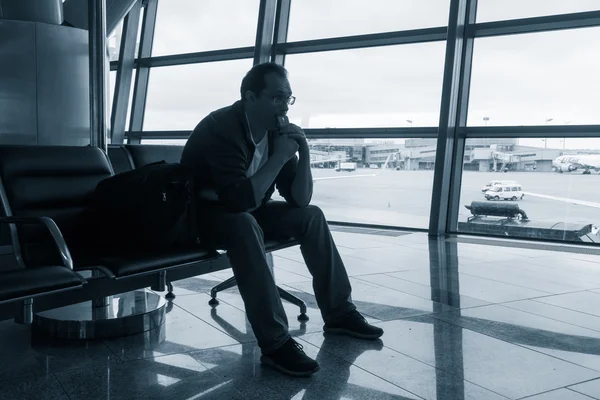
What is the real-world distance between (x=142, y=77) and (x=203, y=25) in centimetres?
107

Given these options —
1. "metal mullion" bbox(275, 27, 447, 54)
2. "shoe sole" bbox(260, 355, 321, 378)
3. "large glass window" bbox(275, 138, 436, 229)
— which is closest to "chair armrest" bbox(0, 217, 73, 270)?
"shoe sole" bbox(260, 355, 321, 378)

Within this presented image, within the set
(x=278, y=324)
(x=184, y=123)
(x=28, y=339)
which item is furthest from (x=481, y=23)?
(x=28, y=339)

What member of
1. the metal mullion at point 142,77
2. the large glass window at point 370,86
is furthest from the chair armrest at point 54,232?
the metal mullion at point 142,77

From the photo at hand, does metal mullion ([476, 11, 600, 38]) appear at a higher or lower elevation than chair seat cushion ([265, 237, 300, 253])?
higher

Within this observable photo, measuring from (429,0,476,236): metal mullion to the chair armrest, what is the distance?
3802mm

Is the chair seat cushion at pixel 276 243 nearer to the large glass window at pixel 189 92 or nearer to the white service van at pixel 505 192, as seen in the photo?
the white service van at pixel 505 192

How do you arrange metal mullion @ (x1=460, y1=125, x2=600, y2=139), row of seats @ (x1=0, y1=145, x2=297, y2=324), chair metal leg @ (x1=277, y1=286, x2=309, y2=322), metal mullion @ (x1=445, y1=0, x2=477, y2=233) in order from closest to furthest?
1. row of seats @ (x1=0, y1=145, x2=297, y2=324)
2. chair metal leg @ (x1=277, y1=286, x2=309, y2=322)
3. metal mullion @ (x1=460, y1=125, x2=600, y2=139)
4. metal mullion @ (x1=445, y1=0, x2=477, y2=233)

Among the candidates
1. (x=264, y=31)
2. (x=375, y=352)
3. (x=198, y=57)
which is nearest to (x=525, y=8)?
(x=264, y=31)

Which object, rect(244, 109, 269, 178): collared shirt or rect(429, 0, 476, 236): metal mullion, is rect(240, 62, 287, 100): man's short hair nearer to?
rect(244, 109, 269, 178): collared shirt

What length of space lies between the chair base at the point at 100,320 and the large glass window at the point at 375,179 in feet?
10.1

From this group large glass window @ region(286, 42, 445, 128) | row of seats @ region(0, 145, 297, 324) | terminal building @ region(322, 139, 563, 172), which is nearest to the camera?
row of seats @ region(0, 145, 297, 324)

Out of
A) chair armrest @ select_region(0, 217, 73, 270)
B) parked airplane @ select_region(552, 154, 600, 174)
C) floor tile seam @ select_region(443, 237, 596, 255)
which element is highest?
parked airplane @ select_region(552, 154, 600, 174)

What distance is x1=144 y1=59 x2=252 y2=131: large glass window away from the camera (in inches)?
251

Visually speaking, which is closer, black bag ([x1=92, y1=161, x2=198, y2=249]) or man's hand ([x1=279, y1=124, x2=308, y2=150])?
black bag ([x1=92, y1=161, x2=198, y2=249])
